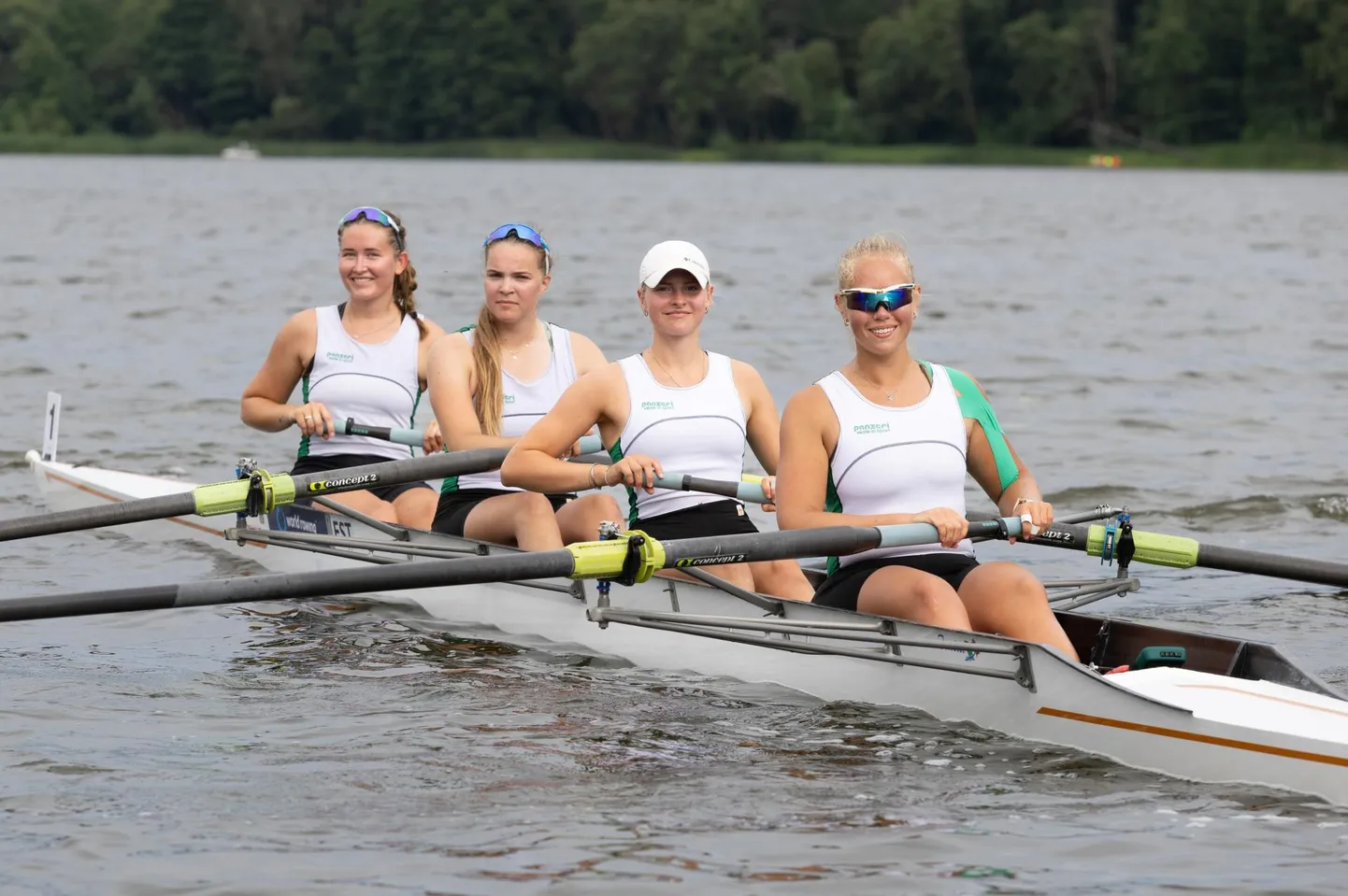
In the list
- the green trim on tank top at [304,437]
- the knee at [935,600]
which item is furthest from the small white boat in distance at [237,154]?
the knee at [935,600]

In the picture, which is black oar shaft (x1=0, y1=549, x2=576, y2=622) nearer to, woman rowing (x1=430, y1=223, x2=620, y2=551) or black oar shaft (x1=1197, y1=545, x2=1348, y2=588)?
woman rowing (x1=430, y1=223, x2=620, y2=551)

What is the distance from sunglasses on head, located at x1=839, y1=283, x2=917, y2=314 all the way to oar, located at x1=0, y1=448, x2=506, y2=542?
2281 millimetres

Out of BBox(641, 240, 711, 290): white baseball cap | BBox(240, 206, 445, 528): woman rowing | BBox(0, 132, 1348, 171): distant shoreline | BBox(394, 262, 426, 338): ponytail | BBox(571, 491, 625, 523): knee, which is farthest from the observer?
BBox(0, 132, 1348, 171): distant shoreline

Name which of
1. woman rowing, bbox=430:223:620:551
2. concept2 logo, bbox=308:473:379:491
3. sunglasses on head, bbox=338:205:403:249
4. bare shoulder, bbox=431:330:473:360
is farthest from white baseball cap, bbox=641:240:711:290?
sunglasses on head, bbox=338:205:403:249

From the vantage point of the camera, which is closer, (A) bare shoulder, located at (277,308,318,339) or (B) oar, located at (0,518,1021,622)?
(B) oar, located at (0,518,1021,622)

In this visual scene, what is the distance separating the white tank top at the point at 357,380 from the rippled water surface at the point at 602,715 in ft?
2.89

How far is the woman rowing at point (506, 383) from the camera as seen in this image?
8758 mm

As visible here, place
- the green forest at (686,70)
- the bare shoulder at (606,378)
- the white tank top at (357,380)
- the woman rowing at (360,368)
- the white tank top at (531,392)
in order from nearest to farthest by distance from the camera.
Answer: the bare shoulder at (606,378)
the white tank top at (531,392)
the woman rowing at (360,368)
the white tank top at (357,380)
the green forest at (686,70)

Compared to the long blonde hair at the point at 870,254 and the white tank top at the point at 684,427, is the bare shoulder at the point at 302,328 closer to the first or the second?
the white tank top at the point at 684,427

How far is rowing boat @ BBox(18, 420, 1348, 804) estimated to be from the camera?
21.3 ft

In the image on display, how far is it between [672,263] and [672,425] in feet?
2.55

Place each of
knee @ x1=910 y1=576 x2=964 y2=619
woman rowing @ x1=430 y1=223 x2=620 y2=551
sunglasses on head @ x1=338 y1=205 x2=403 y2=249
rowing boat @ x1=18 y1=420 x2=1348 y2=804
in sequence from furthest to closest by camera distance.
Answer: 1. sunglasses on head @ x1=338 y1=205 x2=403 y2=249
2. woman rowing @ x1=430 y1=223 x2=620 y2=551
3. knee @ x1=910 y1=576 x2=964 y2=619
4. rowing boat @ x1=18 y1=420 x2=1348 y2=804

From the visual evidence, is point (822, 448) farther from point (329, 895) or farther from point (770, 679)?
point (329, 895)

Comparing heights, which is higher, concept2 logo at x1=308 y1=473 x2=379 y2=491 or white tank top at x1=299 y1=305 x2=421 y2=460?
white tank top at x1=299 y1=305 x2=421 y2=460
